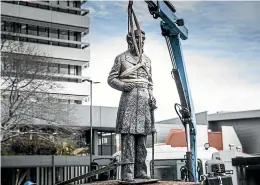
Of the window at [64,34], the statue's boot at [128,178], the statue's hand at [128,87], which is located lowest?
the statue's boot at [128,178]

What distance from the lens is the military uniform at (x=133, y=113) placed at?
19.5 ft

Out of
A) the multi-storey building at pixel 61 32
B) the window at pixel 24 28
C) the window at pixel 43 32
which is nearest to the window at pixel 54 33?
the multi-storey building at pixel 61 32

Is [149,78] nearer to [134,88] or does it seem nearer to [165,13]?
[134,88]

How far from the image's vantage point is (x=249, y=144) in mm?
21703

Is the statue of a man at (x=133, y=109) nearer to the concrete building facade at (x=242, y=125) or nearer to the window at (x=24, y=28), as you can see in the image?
the concrete building facade at (x=242, y=125)

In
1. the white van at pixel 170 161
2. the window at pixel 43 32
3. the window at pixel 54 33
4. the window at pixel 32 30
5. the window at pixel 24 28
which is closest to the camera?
the white van at pixel 170 161

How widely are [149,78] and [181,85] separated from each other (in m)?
4.24

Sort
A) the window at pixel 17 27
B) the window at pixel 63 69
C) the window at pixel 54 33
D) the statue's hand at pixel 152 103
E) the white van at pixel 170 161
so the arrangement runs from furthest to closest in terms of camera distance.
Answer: the window at pixel 63 69, the window at pixel 54 33, the window at pixel 17 27, the white van at pixel 170 161, the statue's hand at pixel 152 103

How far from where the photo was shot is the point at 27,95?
912 inches

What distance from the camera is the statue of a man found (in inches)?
234

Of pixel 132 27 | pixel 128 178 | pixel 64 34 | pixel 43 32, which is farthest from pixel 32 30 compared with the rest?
pixel 128 178

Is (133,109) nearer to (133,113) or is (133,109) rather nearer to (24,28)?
(133,113)

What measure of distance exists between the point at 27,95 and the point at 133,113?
1779cm

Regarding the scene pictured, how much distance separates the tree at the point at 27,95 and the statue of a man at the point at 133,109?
16696 millimetres
